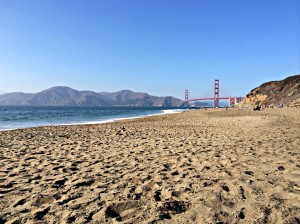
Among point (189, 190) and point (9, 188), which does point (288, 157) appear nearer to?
point (189, 190)

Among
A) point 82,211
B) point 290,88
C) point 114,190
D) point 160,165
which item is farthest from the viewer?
point 290,88

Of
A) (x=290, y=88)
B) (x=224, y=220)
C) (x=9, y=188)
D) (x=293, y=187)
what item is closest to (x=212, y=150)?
(x=293, y=187)

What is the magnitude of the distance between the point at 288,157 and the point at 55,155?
17.9 feet

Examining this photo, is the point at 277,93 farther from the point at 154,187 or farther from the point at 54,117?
the point at 154,187

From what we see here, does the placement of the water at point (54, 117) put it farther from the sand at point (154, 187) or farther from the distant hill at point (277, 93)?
the distant hill at point (277, 93)

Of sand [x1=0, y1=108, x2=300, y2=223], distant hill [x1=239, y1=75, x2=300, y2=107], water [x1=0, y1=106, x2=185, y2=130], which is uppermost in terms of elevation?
distant hill [x1=239, y1=75, x2=300, y2=107]

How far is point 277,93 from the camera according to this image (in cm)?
4791

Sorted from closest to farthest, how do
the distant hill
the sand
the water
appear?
the sand → the water → the distant hill

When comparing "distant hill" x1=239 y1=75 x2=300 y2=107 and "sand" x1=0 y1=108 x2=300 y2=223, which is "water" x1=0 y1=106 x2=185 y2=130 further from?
"distant hill" x1=239 y1=75 x2=300 y2=107

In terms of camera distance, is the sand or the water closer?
the sand

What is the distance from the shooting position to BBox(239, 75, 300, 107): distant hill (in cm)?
4059

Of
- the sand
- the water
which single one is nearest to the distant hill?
the water

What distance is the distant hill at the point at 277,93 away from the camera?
4059 cm

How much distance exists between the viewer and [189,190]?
3270 mm
